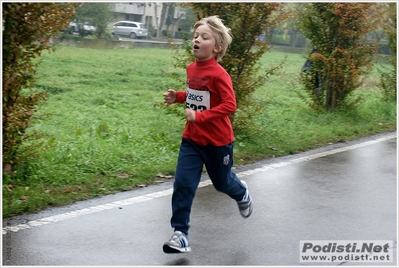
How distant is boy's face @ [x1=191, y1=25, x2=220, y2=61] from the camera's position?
4.91 metres

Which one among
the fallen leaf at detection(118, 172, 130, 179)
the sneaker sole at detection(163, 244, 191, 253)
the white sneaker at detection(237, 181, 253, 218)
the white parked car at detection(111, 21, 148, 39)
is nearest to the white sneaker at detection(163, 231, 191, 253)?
the sneaker sole at detection(163, 244, 191, 253)

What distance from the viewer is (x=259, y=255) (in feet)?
15.7

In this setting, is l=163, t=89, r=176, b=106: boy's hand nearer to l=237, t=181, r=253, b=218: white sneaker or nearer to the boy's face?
the boy's face

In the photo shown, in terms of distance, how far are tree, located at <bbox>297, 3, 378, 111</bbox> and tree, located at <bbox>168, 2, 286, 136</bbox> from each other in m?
2.64

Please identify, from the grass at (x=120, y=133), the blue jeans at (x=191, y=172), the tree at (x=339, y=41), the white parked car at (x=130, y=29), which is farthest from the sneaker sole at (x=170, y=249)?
the white parked car at (x=130, y=29)

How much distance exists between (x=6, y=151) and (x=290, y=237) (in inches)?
114

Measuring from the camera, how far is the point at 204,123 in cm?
494

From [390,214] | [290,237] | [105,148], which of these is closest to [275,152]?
[105,148]

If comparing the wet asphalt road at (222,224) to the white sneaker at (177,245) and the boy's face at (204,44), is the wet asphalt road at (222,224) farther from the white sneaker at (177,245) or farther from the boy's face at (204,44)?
the boy's face at (204,44)

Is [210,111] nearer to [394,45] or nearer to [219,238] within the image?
[219,238]

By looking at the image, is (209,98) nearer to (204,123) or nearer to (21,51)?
(204,123)

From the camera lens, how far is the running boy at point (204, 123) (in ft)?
15.9

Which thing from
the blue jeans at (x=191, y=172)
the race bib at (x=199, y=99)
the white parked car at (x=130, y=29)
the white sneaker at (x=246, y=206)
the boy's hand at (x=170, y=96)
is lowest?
the white parked car at (x=130, y=29)

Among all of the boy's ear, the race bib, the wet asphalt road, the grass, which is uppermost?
the boy's ear
